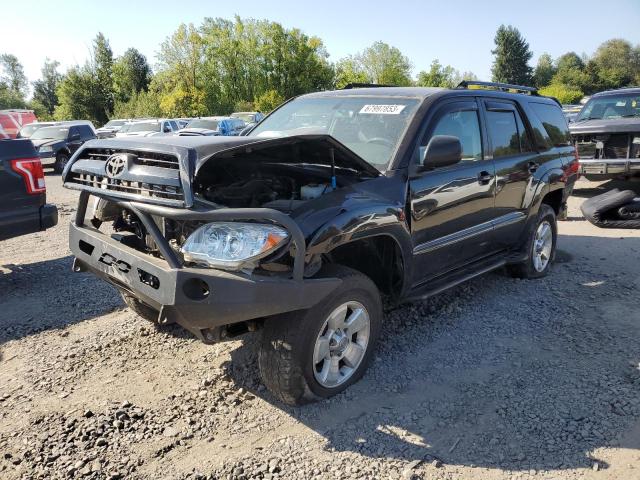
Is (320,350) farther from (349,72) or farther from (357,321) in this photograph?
(349,72)

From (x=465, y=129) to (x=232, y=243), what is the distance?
2.48 metres

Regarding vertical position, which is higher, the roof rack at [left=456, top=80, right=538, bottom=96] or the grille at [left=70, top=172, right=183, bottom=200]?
the roof rack at [left=456, top=80, right=538, bottom=96]

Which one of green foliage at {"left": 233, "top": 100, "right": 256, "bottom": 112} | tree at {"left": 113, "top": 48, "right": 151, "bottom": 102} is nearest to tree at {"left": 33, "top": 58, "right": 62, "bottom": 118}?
tree at {"left": 113, "top": 48, "right": 151, "bottom": 102}

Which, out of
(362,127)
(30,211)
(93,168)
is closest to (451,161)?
(362,127)

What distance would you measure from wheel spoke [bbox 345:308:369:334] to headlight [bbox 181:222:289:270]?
0.80m

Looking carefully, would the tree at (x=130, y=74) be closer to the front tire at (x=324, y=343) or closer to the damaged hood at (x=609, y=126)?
the damaged hood at (x=609, y=126)

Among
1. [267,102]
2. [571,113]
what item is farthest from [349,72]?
[571,113]

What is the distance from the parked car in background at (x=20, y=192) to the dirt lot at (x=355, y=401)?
94cm

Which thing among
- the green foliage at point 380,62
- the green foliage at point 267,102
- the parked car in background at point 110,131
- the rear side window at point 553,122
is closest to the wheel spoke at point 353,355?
the rear side window at point 553,122

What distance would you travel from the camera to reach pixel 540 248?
18.4ft

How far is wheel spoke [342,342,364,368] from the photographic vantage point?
10.8 feet

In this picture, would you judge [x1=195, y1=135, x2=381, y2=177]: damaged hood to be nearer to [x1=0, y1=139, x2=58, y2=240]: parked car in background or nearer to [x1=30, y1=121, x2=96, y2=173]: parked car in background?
[x1=0, y1=139, x2=58, y2=240]: parked car in background

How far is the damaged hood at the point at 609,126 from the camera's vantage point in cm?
924

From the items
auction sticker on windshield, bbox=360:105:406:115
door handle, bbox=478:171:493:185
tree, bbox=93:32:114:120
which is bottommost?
door handle, bbox=478:171:493:185
